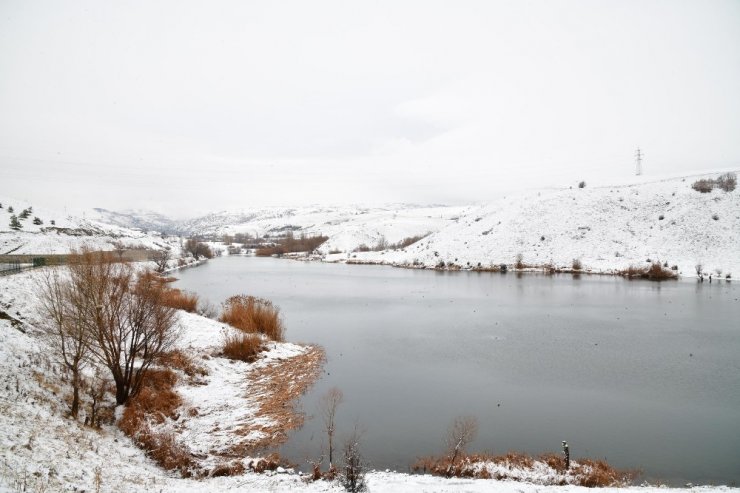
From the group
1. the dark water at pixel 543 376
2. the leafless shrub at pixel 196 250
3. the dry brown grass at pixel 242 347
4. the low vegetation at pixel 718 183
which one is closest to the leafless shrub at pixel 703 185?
the low vegetation at pixel 718 183

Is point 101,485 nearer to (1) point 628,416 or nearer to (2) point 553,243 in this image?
(1) point 628,416

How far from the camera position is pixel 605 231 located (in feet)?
182

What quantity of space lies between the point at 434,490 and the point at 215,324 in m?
16.5

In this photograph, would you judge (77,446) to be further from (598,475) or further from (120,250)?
(120,250)

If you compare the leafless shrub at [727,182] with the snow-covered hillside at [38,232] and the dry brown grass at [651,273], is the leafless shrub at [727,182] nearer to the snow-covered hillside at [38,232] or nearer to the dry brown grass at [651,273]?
the dry brown grass at [651,273]

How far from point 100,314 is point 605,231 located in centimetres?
5960

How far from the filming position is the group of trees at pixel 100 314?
1056 centimetres

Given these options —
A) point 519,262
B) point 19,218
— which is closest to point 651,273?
point 519,262

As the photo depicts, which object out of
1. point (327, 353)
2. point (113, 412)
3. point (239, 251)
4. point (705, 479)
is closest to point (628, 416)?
point (705, 479)

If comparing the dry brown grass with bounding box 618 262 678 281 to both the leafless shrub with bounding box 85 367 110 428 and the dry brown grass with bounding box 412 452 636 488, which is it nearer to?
the dry brown grass with bounding box 412 452 636 488

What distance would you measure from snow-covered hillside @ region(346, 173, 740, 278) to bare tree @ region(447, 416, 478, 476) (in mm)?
44570

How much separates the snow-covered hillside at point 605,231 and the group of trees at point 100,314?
49.8 m

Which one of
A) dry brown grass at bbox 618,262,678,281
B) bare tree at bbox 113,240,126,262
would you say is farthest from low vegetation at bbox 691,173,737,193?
bare tree at bbox 113,240,126,262

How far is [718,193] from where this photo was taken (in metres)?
54.6
